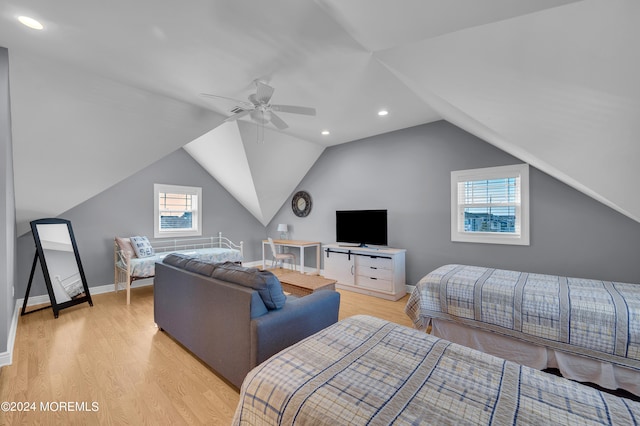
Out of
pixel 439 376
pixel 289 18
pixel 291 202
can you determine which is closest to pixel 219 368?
pixel 439 376

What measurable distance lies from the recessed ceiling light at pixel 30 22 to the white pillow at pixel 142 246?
322 centimetres

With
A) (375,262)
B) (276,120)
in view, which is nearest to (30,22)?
(276,120)

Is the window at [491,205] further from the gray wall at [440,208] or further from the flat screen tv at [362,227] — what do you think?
the flat screen tv at [362,227]

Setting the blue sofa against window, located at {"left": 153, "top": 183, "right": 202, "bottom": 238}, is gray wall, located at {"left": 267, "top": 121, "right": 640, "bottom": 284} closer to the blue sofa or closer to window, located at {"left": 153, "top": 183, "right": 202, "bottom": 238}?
window, located at {"left": 153, "top": 183, "right": 202, "bottom": 238}

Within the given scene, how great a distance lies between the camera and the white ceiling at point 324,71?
1.61m

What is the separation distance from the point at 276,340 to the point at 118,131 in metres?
3.30

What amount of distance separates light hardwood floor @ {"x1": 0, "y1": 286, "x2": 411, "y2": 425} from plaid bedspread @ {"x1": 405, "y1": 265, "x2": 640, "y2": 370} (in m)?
0.87

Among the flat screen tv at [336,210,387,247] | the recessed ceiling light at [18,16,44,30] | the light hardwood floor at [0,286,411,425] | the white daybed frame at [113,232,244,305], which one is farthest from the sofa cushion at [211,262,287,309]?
the flat screen tv at [336,210,387,247]

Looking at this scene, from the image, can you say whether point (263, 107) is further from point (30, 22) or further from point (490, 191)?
point (490, 191)

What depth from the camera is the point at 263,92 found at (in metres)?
2.58

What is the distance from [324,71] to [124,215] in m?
4.35

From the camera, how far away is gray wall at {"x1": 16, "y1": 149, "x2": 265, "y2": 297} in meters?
4.20

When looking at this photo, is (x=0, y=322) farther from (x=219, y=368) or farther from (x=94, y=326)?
(x=219, y=368)

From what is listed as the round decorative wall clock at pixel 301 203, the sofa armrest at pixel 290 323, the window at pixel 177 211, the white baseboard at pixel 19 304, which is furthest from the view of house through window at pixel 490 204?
the white baseboard at pixel 19 304
